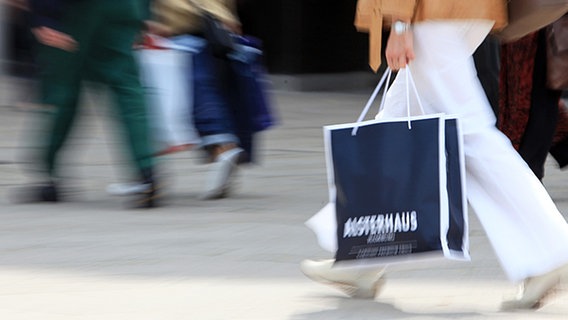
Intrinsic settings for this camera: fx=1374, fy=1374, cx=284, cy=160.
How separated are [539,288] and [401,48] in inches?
34.1

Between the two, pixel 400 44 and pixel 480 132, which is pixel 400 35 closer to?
pixel 400 44

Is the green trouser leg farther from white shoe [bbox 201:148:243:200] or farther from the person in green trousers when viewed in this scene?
white shoe [bbox 201:148:243:200]

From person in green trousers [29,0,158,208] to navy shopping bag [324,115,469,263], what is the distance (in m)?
2.41

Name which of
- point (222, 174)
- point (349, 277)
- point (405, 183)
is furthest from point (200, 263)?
point (222, 174)

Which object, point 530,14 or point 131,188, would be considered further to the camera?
point 131,188

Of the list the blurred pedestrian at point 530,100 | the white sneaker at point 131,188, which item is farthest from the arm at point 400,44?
the white sneaker at point 131,188

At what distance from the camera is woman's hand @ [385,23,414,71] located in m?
4.25

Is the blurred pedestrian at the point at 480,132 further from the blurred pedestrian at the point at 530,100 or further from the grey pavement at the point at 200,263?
the blurred pedestrian at the point at 530,100

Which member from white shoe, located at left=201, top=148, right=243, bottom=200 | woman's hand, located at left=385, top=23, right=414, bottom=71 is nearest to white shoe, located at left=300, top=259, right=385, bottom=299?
woman's hand, located at left=385, top=23, right=414, bottom=71

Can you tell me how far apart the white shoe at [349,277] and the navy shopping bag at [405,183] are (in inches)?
12.8

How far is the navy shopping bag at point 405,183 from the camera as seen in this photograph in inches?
162

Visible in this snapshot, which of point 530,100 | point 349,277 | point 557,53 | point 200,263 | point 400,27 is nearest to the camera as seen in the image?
point 400,27

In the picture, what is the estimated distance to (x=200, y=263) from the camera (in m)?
5.22

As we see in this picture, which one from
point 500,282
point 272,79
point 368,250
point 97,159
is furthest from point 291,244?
point 272,79
